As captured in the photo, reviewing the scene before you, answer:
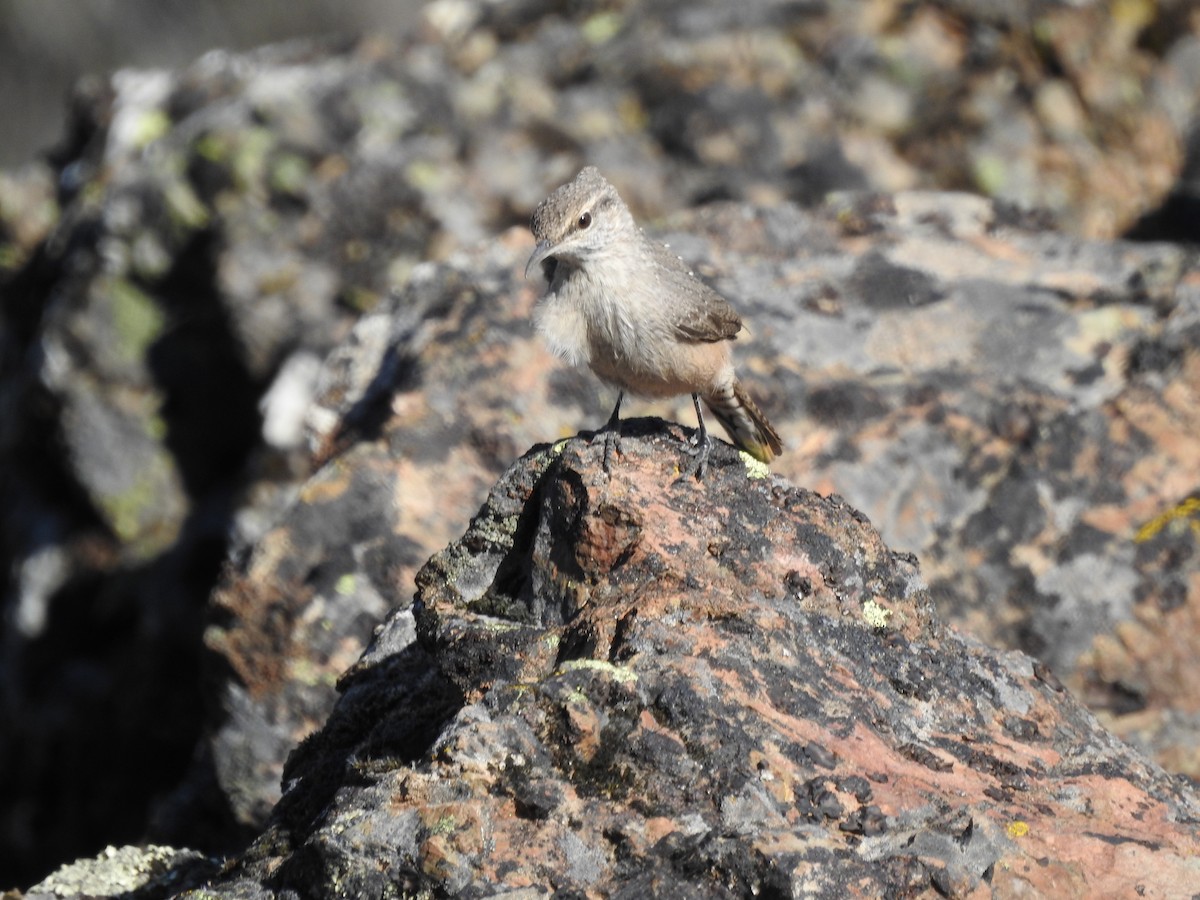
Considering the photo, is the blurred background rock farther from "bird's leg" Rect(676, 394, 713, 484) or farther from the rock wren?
"bird's leg" Rect(676, 394, 713, 484)

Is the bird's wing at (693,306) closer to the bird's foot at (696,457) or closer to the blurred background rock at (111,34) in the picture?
the bird's foot at (696,457)

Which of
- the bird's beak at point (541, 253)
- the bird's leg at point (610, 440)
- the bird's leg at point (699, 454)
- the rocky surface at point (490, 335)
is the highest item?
the bird's beak at point (541, 253)

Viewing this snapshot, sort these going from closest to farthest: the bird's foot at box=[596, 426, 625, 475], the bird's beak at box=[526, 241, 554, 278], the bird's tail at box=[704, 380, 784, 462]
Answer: the bird's foot at box=[596, 426, 625, 475]
the bird's beak at box=[526, 241, 554, 278]
the bird's tail at box=[704, 380, 784, 462]

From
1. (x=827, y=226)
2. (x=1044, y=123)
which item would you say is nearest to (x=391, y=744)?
(x=827, y=226)

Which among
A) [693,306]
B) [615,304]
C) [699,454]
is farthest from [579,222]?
[699,454]

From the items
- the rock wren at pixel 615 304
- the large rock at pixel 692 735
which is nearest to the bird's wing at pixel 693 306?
the rock wren at pixel 615 304

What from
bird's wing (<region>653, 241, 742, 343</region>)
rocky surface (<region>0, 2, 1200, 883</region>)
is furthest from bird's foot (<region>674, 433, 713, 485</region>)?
rocky surface (<region>0, 2, 1200, 883</region>)

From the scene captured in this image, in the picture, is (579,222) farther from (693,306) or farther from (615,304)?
(693,306)
